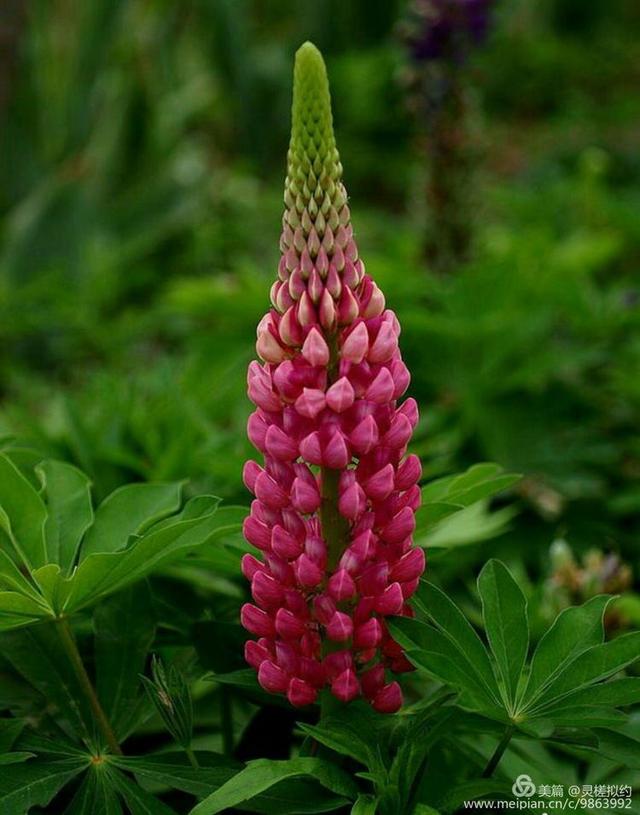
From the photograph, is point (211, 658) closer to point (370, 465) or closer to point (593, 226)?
point (370, 465)

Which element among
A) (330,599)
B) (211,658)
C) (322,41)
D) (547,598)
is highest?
(322,41)

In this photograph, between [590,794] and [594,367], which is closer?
[590,794]

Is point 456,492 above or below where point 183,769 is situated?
above

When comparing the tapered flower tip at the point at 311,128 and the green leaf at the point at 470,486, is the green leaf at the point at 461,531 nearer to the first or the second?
the green leaf at the point at 470,486

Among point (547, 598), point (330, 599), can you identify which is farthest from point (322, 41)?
point (330, 599)

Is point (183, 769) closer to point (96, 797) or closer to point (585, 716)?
point (96, 797)

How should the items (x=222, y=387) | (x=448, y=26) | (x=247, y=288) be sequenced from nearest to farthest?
(x=222, y=387) → (x=247, y=288) → (x=448, y=26)

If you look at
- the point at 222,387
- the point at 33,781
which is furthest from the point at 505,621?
the point at 222,387

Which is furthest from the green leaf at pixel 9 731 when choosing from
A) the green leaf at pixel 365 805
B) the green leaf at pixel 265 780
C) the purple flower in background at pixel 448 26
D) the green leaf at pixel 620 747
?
the purple flower in background at pixel 448 26
